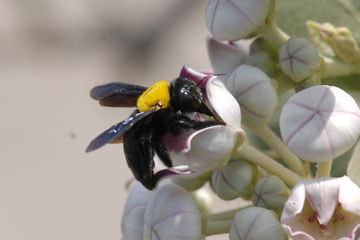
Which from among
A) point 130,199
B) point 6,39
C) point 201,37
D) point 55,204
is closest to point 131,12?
point 201,37

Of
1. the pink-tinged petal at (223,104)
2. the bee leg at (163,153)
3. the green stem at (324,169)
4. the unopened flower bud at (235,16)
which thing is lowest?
the green stem at (324,169)

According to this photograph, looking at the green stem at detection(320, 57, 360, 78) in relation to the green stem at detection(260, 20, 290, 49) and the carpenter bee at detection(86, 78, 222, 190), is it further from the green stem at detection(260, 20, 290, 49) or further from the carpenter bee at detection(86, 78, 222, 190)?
the carpenter bee at detection(86, 78, 222, 190)

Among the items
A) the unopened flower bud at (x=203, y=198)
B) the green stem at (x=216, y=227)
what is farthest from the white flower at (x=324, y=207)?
the unopened flower bud at (x=203, y=198)

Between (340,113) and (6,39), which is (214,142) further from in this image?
(6,39)

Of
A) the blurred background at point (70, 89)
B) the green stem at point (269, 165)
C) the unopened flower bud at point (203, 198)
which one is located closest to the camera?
the green stem at point (269, 165)

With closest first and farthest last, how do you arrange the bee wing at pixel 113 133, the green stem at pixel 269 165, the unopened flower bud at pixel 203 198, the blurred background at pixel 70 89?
the bee wing at pixel 113 133 → the green stem at pixel 269 165 → the unopened flower bud at pixel 203 198 → the blurred background at pixel 70 89

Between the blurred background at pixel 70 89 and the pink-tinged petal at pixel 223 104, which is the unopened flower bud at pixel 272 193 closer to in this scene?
the pink-tinged petal at pixel 223 104

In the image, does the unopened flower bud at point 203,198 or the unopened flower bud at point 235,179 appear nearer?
the unopened flower bud at point 235,179
